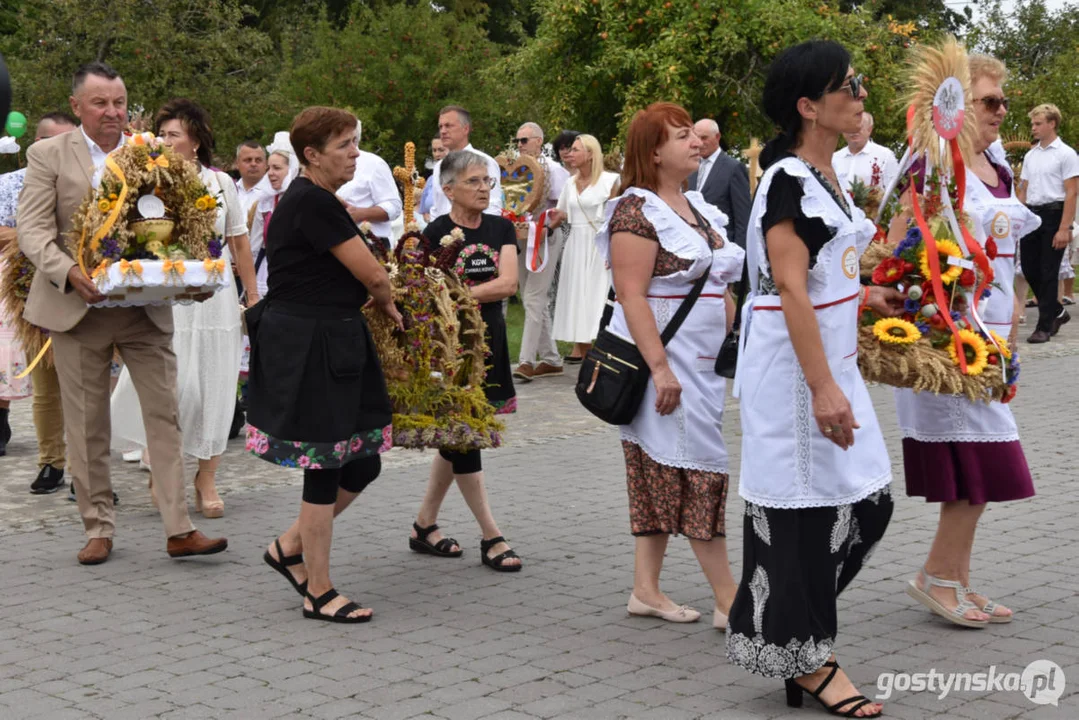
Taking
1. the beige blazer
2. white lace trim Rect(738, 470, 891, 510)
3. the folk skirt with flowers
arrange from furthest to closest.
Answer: the beige blazer
the folk skirt with flowers
white lace trim Rect(738, 470, 891, 510)

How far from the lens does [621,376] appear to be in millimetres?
5617

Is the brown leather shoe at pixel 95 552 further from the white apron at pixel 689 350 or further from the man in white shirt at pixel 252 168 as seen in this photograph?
the man in white shirt at pixel 252 168

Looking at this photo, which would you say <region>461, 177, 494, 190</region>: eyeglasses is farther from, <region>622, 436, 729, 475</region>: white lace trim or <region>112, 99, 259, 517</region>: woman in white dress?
<region>622, 436, 729, 475</region>: white lace trim

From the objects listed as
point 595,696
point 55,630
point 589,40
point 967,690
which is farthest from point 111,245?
point 589,40

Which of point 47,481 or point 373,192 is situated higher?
point 373,192

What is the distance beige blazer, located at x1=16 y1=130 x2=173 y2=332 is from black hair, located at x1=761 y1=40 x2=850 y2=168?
11.7 feet

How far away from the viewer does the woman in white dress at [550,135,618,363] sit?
1366cm

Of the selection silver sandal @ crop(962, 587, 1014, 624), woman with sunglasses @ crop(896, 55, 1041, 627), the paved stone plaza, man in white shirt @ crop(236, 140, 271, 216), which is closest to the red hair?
woman with sunglasses @ crop(896, 55, 1041, 627)

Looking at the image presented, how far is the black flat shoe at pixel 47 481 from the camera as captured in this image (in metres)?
8.70

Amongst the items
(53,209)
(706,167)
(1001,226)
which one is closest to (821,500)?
(1001,226)

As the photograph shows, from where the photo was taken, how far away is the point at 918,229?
532 cm

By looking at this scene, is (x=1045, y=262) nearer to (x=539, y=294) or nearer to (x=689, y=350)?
(x=539, y=294)

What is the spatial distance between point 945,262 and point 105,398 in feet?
13.2

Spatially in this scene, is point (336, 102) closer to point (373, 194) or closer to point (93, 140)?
point (373, 194)
